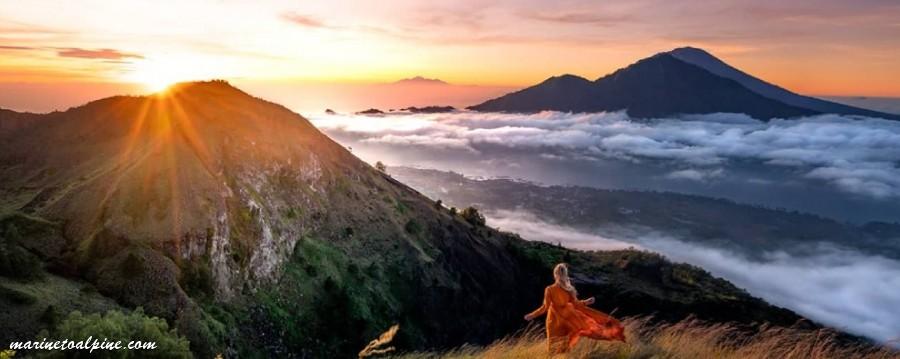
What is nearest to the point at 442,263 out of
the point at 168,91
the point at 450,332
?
the point at 450,332

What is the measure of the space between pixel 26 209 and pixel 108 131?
47.4 feet

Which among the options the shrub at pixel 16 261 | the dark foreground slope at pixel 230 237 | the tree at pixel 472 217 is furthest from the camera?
the tree at pixel 472 217

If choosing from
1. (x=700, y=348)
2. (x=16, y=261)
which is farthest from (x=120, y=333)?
(x=16, y=261)

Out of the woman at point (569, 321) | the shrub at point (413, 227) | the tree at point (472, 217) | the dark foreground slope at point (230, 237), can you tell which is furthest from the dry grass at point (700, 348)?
the tree at point (472, 217)

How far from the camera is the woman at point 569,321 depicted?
1120 centimetres

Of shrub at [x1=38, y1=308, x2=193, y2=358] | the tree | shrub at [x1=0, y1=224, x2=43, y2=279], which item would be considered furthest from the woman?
the tree

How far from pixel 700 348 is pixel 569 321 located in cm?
274

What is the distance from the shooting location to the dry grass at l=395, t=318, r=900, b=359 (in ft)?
32.9

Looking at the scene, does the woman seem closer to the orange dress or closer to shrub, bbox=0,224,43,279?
the orange dress

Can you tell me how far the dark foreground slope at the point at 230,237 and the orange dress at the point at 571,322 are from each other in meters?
20.7

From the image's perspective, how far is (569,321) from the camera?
1229cm

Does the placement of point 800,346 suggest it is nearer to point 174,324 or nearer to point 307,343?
point 174,324

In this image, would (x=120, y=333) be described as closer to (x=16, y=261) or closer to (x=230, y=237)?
(x=16, y=261)

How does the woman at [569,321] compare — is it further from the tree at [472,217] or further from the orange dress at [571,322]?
the tree at [472,217]
